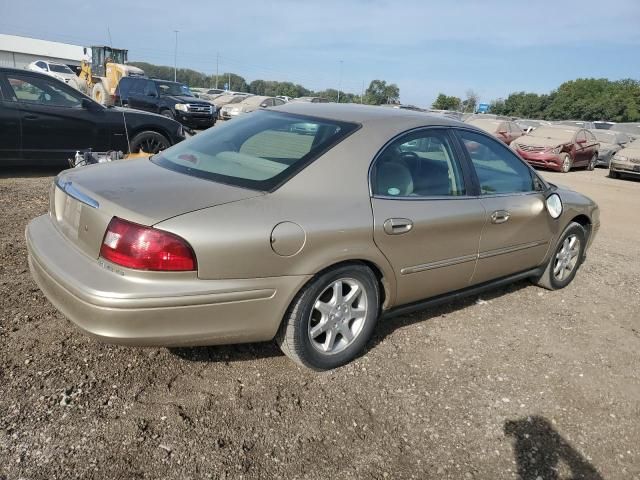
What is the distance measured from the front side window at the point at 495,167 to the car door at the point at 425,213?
0.63 ft

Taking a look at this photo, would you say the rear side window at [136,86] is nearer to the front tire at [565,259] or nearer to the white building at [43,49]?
the front tire at [565,259]

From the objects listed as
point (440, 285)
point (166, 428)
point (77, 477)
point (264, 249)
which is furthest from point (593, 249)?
point (77, 477)

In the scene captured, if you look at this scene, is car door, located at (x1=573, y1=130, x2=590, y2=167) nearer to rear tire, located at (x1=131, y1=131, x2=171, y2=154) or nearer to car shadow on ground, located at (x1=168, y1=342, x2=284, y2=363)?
rear tire, located at (x1=131, y1=131, x2=171, y2=154)

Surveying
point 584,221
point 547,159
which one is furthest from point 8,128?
point 547,159

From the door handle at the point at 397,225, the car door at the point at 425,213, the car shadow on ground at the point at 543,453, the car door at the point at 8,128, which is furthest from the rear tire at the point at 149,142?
the car shadow on ground at the point at 543,453

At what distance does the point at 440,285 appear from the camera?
11.8 feet

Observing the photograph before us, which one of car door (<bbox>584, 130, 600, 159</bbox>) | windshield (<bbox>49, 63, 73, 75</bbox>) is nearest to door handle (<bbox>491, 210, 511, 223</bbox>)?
car door (<bbox>584, 130, 600, 159</bbox>)

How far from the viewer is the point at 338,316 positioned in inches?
122

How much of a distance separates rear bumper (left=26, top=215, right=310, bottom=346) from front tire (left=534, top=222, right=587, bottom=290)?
2.96m

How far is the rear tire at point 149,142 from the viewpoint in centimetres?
818

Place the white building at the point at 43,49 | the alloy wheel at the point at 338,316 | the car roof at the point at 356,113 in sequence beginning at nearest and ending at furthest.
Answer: the alloy wheel at the point at 338,316
the car roof at the point at 356,113
the white building at the point at 43,49

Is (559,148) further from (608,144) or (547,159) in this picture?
(608,144)

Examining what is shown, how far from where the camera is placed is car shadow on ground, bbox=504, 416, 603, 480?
2498 millimetres

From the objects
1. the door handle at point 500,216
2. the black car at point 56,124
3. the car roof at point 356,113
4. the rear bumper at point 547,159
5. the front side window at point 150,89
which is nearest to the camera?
the car roof at point 356,113
